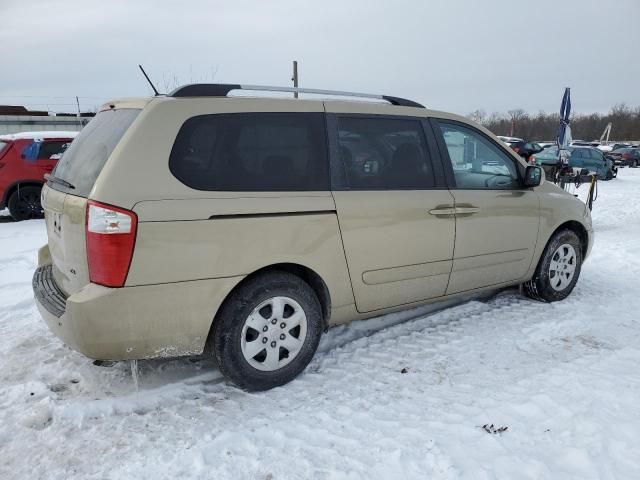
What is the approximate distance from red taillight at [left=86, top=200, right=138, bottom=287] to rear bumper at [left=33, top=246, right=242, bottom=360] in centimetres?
9

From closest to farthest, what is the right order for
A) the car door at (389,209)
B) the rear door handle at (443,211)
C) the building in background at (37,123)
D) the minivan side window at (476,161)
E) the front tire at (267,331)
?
the front tire at (267,331) < the car door at (389,209) < the rear door handle at (443,211) < the minivan side window at (476,161) < the building in background at (37,123)

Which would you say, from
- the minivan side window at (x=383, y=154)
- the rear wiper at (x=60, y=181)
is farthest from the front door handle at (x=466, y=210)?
the rear wiper at (x=60, y=181)

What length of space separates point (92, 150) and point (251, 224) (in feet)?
3.57

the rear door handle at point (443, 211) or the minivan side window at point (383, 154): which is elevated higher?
the minivan side window at point (383, 154)

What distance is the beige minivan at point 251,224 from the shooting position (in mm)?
2621

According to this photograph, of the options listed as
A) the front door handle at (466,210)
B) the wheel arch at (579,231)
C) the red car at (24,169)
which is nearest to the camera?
the front door handle at (466,210)

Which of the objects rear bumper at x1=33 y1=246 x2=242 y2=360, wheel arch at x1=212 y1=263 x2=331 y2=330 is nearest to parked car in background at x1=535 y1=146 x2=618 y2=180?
wheel arch at x1=212 y1=263 x2=331 y2=330

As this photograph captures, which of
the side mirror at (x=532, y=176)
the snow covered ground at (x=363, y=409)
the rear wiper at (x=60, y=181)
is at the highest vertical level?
the rear wiper at (x=60, y=181)

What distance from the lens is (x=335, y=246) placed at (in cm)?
321

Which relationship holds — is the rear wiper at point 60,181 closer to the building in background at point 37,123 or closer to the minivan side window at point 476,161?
the minivan side window at point 476,161

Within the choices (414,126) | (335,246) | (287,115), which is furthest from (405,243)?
(287,115)

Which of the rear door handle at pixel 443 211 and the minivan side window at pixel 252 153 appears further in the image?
the rear door handle at pixel 443 211

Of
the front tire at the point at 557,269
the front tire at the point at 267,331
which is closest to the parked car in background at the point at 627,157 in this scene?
the front tire at the point at 557,269

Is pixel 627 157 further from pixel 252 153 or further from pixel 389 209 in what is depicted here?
pixel 252 153
